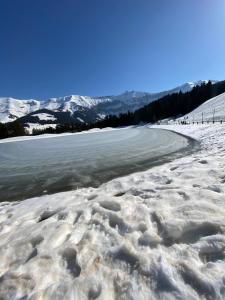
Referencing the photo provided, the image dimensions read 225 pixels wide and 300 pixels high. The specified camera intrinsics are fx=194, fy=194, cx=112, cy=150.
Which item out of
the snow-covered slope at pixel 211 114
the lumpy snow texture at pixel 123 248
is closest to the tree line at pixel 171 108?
the snow-covered slope at pixel 211 114

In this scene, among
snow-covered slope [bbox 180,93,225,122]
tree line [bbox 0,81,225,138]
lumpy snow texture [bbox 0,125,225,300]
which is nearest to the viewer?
lumpy snow texture [bbox 0,125,225,300]

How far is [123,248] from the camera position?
3.15 meters

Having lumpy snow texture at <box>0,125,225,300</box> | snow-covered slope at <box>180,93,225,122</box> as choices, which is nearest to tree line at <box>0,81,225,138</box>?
snow-covered slope at <box>180,93,225,122</box>

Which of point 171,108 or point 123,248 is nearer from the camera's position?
point 123,248

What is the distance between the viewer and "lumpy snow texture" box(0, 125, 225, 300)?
2445mm

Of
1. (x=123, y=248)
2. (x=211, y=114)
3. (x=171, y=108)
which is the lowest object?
(x=211, y=114)

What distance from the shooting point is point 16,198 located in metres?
7.16

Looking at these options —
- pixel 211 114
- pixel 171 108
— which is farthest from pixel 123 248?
pixel 171 108

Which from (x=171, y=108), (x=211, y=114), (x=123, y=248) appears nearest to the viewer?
(x=123, y=248)

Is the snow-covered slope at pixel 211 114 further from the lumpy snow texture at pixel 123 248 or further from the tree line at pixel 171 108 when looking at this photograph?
the lumpy snow texture at pixel 123 248

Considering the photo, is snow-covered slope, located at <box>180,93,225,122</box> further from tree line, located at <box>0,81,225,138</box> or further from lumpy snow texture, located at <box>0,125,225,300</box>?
lumpy snow texture, located at <box>0,125,225,300</box>

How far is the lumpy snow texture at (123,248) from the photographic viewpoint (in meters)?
2.45

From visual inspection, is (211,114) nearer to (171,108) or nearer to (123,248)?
(171,108)

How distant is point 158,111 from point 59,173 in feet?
445
